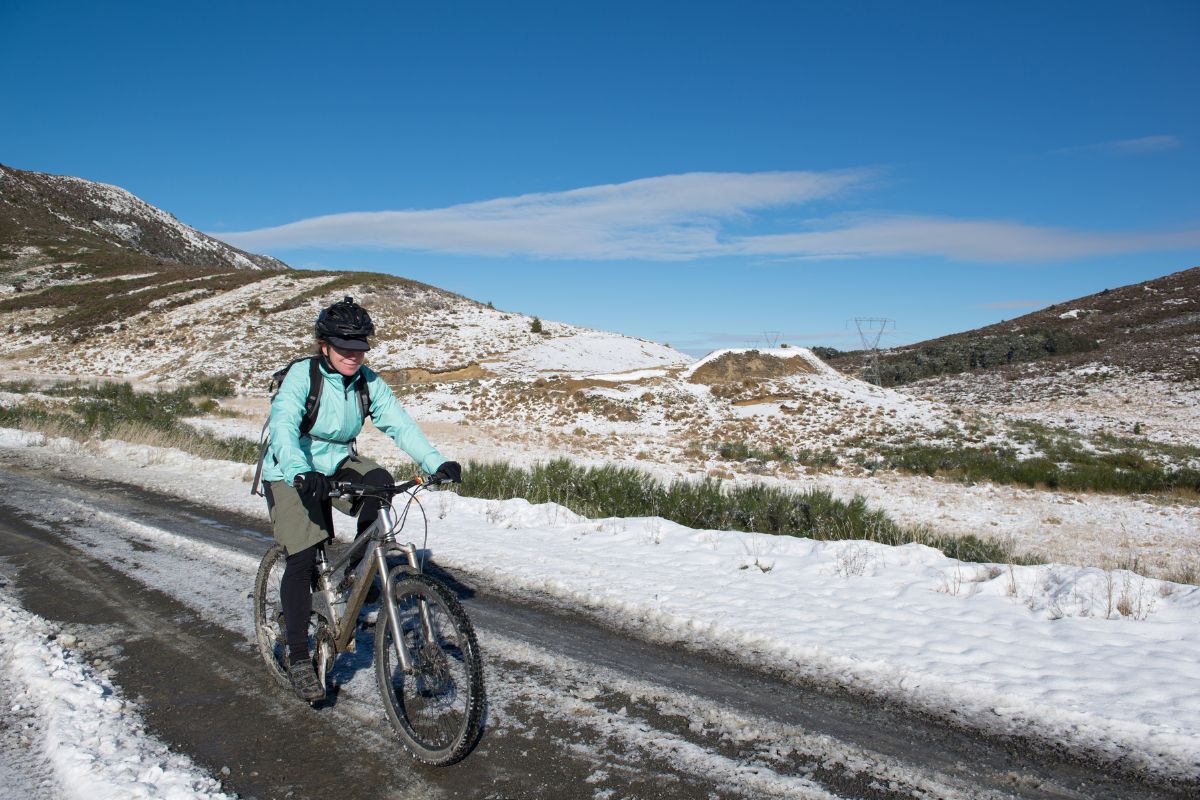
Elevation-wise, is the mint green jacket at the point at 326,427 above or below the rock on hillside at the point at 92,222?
below

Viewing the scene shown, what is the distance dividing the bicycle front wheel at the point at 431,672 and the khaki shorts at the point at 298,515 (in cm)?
63

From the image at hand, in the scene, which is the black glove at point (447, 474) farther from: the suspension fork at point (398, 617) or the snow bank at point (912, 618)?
the snow bank at point (912, 618)

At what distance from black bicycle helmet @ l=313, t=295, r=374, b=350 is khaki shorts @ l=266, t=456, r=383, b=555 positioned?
68cm

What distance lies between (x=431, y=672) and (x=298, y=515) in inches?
45.9

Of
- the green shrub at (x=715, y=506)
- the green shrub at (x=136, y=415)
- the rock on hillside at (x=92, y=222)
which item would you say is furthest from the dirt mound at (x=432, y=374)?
the rock on hillside at (x=92, y=222)

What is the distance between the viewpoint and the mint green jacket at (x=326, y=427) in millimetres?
Result: 3668

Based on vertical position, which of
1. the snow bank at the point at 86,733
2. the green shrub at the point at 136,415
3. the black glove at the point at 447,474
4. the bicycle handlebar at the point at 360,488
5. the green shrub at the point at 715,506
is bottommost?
the snow bank at the point at 86,733

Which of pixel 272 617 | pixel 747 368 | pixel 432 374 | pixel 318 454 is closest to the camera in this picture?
pixel 318 454

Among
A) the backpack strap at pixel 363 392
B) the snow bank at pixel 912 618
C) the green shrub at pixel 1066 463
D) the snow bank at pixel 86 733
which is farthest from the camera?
the green shrub at pixel 1066 463

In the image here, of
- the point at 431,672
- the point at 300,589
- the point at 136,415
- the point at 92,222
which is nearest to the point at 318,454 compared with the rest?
the point at 300,589

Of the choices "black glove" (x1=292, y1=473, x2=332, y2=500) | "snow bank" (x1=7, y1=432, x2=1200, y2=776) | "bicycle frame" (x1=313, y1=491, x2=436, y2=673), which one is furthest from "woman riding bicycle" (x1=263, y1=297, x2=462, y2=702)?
"snow bank" (x1=7, y1=432, x2=1200, y2=776)

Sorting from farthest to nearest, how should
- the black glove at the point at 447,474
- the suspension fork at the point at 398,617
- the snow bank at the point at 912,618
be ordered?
the snow bank at the point at 912,618
the black glove at the point at 447,474
the suspension fork at the point at 398,617

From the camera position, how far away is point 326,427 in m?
3.93

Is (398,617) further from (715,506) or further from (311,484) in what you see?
(715,506)
